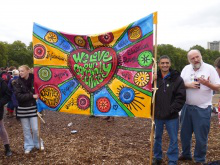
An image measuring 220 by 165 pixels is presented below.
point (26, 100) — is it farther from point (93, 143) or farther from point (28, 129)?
point (93, 143)

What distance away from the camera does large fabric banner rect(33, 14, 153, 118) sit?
4086 millimetres

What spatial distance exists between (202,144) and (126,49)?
238cm

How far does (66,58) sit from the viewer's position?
4.62 m

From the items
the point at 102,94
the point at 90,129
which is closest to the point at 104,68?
the point at 102,94

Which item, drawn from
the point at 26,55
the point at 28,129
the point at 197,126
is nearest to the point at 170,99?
the point at 197,126

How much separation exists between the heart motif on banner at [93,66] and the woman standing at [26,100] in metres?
1.08

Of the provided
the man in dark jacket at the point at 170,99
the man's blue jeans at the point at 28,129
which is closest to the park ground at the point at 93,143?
the man's blue jeans at the point at 28,129

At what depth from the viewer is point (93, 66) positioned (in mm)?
4441

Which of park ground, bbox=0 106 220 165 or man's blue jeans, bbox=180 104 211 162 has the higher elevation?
man's blue jeans, bbox=180 104 211 162

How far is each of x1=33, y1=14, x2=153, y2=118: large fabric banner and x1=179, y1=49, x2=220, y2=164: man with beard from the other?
2.56 ft

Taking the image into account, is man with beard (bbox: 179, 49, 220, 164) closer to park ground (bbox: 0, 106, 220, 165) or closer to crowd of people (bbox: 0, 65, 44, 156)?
park ground (bbox: 0, 106, 220, 165)

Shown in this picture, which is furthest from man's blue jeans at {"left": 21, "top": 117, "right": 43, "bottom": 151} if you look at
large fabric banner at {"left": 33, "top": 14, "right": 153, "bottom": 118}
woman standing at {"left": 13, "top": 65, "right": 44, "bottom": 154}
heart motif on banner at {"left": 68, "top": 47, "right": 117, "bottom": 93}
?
heart motif on banner at {"left": 68, "top": 47, "right": 117, "bottom": 93}

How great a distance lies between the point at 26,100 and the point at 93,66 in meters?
1.72

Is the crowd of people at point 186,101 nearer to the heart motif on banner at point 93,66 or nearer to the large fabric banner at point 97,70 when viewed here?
the large fabric banner at point 97,70
